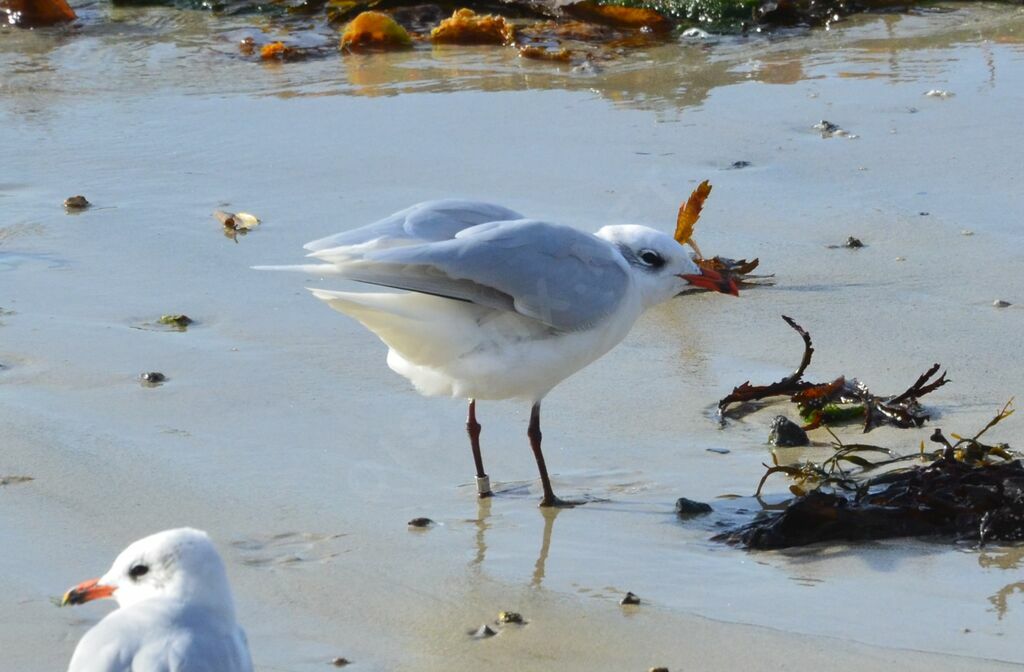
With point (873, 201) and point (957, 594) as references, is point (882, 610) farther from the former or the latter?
point (873, 201)

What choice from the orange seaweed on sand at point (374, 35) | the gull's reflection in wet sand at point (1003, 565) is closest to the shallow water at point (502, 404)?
the gull's reflection in wet sand at point (1003, 565)

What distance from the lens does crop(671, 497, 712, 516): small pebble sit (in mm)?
4371

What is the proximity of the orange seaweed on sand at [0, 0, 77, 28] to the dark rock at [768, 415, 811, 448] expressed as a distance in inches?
337

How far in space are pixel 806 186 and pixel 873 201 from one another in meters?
0.36

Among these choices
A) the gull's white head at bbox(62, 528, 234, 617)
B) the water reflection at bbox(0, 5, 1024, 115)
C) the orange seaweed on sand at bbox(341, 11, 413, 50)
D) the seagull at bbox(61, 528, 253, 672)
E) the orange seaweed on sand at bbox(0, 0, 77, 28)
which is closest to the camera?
the seagull at bbox(61, 528, 253, 672)

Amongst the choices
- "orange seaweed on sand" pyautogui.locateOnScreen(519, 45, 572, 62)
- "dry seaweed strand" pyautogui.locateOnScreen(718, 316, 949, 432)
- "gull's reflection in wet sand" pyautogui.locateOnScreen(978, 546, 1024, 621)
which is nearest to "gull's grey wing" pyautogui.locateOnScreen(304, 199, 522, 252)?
"dry seaweed strand" pyautogui.locateOnScreen(718, 316, 949, 432)

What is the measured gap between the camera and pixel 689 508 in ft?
14.3

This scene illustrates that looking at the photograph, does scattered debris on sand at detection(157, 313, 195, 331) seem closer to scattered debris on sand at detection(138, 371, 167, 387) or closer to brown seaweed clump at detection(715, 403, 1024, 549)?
scattered debris on sand at detection(138, 371, 167, 387)

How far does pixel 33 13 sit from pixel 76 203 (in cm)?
512

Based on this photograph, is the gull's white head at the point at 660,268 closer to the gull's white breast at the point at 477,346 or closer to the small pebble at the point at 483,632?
the gull's white breast at the point at 477,346

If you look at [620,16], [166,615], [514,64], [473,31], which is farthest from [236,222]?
[620,16]

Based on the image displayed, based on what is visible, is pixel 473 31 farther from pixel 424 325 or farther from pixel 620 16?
pixel 424 325

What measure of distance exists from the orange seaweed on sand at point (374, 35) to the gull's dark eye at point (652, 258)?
6.07m

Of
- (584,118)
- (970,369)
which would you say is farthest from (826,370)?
(584,118)
